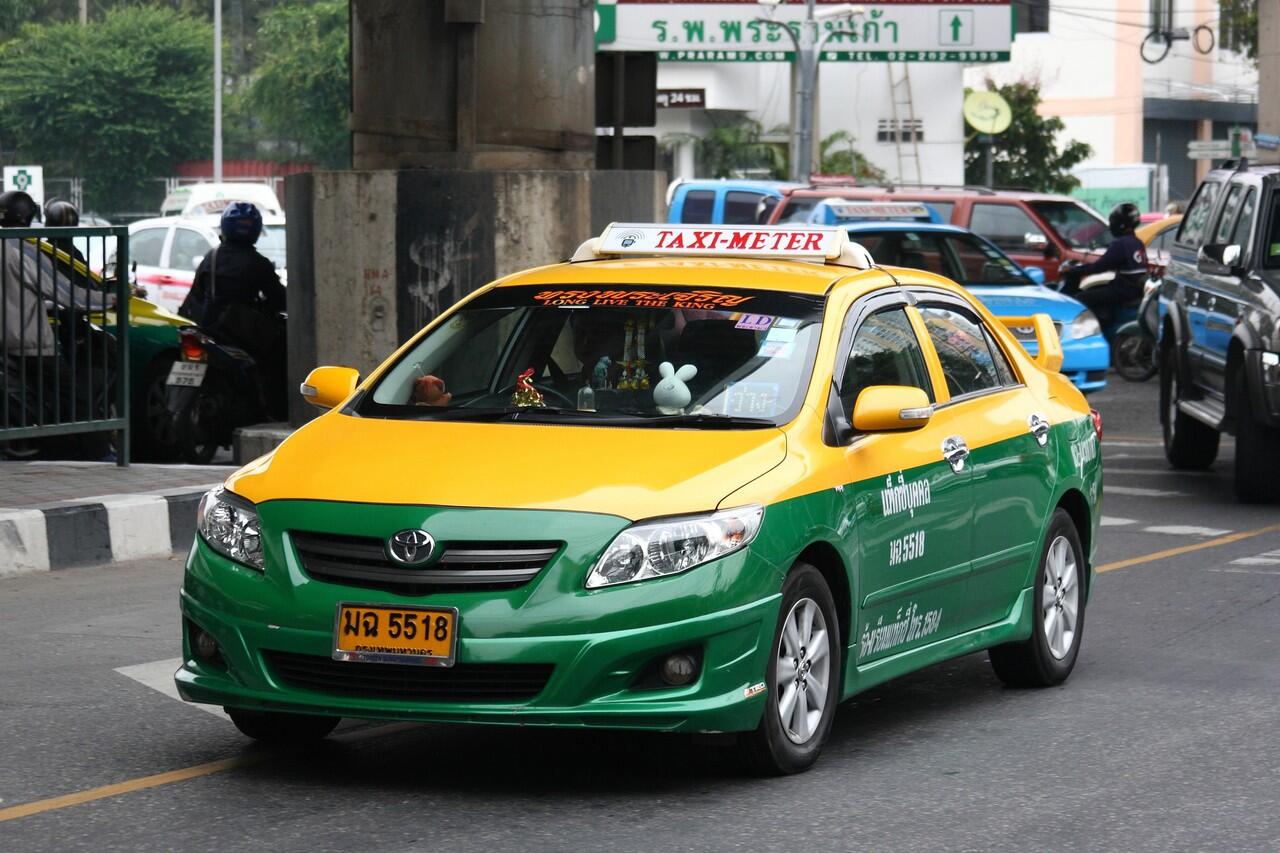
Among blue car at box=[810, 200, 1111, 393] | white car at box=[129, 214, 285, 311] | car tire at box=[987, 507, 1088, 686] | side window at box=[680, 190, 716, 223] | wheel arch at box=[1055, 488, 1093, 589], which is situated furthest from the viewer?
side window at box=[680, 190, 716, 223]

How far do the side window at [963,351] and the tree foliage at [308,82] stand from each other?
71778 millimetres

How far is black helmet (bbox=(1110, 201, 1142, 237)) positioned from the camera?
22.2 metres

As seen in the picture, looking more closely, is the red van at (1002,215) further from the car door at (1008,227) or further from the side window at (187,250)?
the side window at (187,250)

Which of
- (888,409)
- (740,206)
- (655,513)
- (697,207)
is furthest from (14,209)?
(697,207)

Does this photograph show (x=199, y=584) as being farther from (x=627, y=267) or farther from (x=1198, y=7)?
(x=1198, y=7)

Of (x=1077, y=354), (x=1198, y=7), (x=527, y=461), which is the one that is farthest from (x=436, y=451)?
(x=1198, y=7)

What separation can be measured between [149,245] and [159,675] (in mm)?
19944

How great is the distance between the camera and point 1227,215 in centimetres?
1448

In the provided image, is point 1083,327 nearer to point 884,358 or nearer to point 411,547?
point 884,358

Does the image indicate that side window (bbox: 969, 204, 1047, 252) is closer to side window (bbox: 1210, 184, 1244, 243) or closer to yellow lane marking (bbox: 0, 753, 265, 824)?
side window (bbox: 1210, 184, 1244, 243)

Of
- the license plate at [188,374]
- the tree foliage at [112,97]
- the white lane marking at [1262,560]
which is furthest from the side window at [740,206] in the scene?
the tree foliage at [112,97]

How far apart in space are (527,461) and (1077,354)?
1299cm

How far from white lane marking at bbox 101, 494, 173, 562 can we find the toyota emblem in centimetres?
541

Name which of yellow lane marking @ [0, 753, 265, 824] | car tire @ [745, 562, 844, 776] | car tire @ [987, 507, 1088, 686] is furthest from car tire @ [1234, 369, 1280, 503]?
yellow lane marking @ [0, 753, 265, 824]
